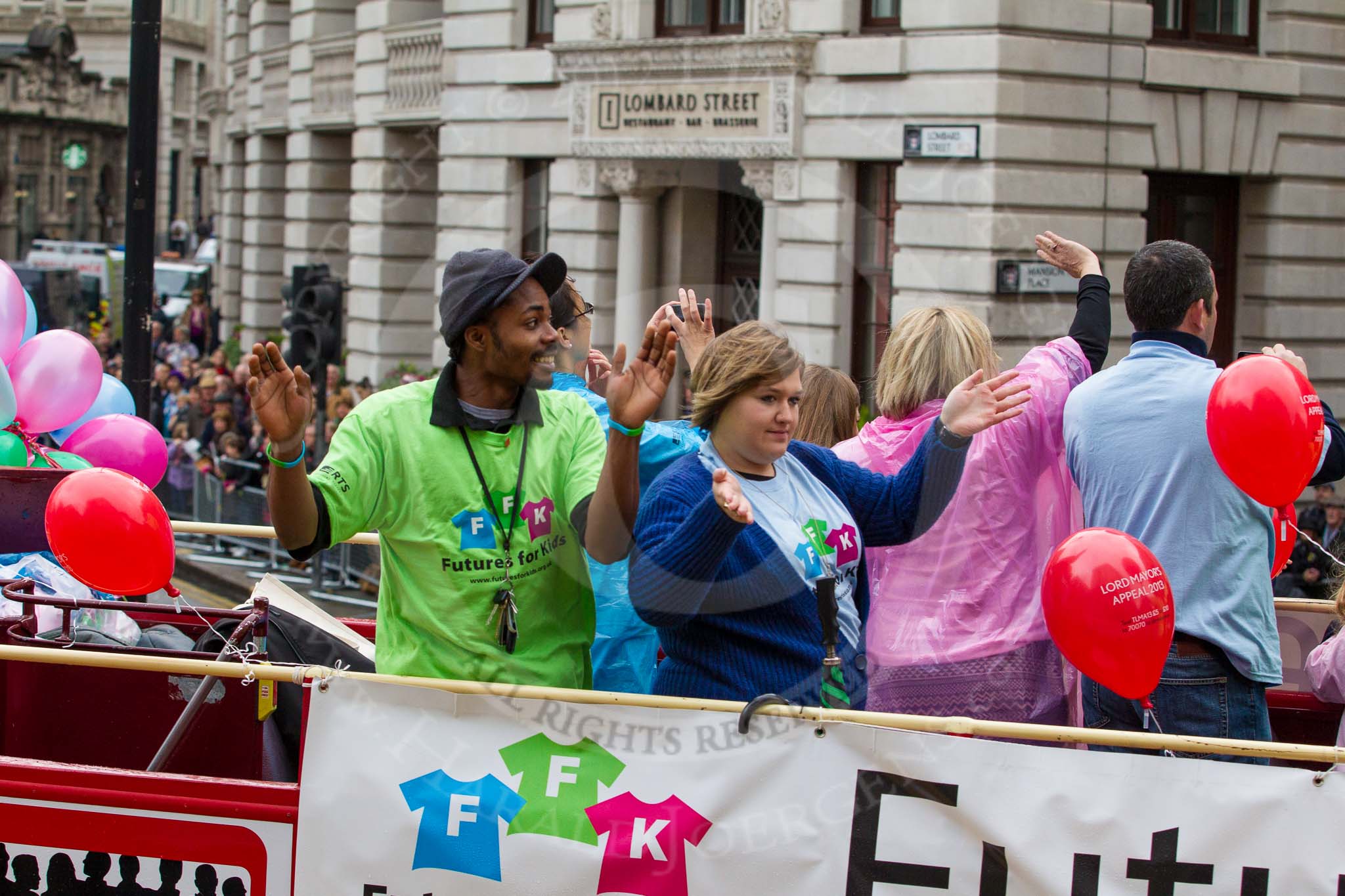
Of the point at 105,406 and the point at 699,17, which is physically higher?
the point at 699,17

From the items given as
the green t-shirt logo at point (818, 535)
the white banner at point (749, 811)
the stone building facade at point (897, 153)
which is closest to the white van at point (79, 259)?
the stone building facade at point (897, 153)

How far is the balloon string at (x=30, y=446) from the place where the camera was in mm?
6305

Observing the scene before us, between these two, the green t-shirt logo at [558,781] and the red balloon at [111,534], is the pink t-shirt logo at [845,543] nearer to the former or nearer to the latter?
the green t-shirt logo at [558,781]

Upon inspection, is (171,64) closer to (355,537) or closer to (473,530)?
(355,537)

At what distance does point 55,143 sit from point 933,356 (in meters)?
77.9

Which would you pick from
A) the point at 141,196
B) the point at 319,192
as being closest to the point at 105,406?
the point at 141,196

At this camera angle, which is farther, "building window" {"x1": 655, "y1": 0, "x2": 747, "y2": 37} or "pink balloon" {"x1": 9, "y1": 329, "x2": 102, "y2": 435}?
"building window" {"x1": 655, "y1": 0, "x2": 747, "y2": 37}

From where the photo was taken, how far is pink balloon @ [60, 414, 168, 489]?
263 inches

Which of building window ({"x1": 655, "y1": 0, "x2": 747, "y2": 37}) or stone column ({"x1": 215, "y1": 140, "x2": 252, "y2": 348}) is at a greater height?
building window ({"x1": 655, "y1": 0, "x2": 747, "y2": 37})

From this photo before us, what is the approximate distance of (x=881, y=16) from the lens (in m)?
15.7

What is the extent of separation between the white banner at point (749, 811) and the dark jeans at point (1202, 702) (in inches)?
19.4

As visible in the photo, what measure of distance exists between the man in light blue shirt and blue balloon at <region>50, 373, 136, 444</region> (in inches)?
174

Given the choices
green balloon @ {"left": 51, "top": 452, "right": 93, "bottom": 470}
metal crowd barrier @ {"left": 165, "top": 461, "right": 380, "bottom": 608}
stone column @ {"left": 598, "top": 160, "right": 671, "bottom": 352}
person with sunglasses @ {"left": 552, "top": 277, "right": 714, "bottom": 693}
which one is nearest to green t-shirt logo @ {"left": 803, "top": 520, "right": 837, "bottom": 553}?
person with sunglasses @ {"left": 552, "top": 277, "right": 714, "bottom": 693}

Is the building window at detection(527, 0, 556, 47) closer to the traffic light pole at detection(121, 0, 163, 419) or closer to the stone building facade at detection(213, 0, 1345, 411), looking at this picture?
the stone building facade at detection(213, 0, 1345, 411)
